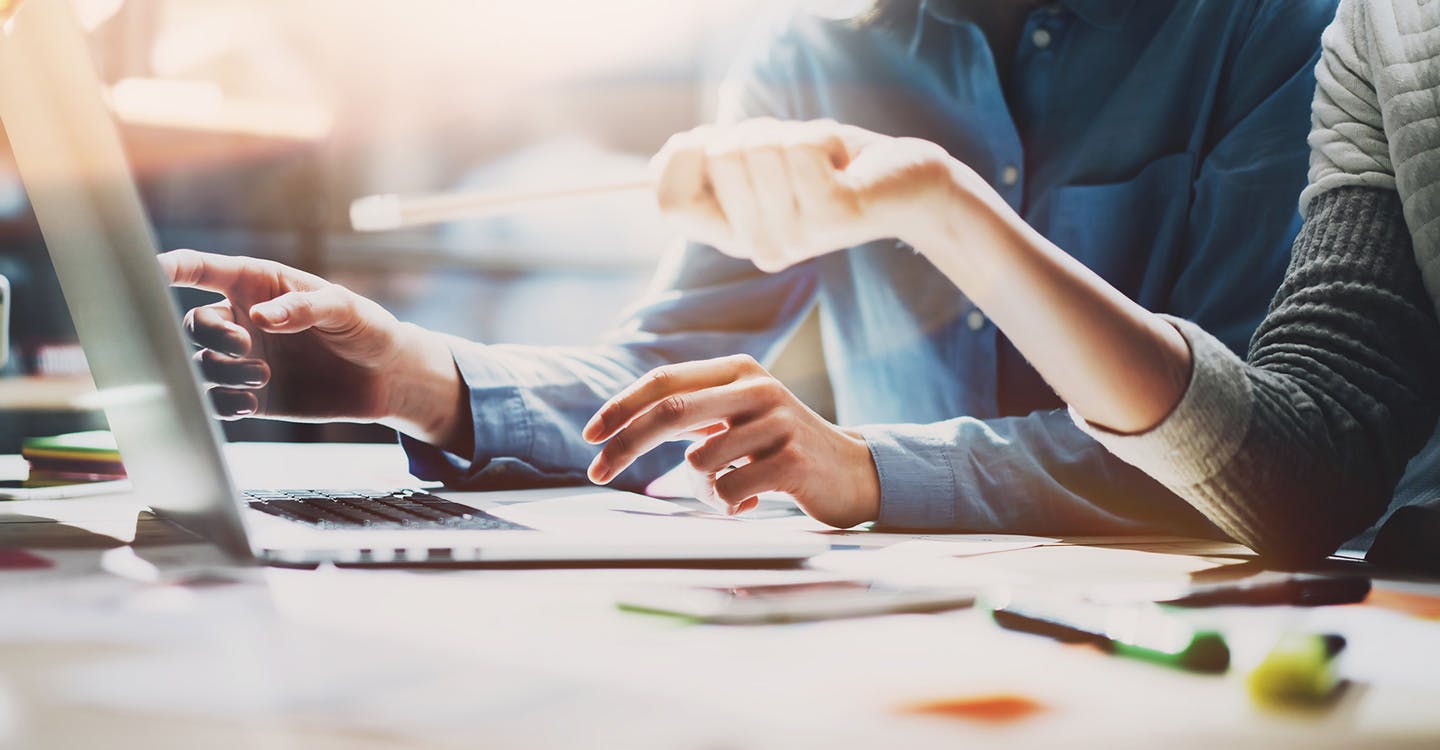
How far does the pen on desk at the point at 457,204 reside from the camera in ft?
1.70

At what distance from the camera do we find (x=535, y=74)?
2592 mm

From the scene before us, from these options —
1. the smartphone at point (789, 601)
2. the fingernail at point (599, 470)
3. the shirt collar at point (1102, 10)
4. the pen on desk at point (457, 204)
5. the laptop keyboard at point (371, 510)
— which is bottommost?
the smartphone at point (789, 601)

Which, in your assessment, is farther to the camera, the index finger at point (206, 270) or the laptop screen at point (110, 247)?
the index finger at point (206, 270)

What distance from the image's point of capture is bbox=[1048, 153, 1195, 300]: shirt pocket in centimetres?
82

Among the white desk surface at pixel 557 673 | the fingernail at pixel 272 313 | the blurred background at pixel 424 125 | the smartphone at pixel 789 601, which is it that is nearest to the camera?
the white desk surface at pixel 557 673

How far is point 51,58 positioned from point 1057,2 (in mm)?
744

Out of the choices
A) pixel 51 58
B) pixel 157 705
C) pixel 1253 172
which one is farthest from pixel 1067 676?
pixel 1253 172

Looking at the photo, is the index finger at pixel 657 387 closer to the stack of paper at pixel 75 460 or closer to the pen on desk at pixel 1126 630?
the pen on desk at pixel 1126 630

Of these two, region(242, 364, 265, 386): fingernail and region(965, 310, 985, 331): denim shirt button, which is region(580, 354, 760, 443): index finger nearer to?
region(242, 364, 265, 386): fingernail

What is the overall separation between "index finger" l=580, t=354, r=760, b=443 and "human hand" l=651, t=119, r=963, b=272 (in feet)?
0.29

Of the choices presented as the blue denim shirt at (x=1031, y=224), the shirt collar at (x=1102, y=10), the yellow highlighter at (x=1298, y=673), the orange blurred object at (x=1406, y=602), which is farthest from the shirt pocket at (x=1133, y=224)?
the yellow highlighter at (x=1298, y=673)

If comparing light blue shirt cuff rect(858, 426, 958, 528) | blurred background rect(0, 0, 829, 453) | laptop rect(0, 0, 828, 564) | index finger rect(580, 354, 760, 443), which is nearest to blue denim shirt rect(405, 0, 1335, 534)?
light blue shirt cuff rect(858, 426, 958, 528)

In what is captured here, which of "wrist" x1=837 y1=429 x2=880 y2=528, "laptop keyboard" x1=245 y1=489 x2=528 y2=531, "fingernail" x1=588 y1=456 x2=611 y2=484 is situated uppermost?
"laptop keyboard" x1=245 y1=489 x2=528 y2=531

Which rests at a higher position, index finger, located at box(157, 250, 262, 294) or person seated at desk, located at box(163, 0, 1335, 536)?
index finger, located at box(157, 250, 262, 294)
